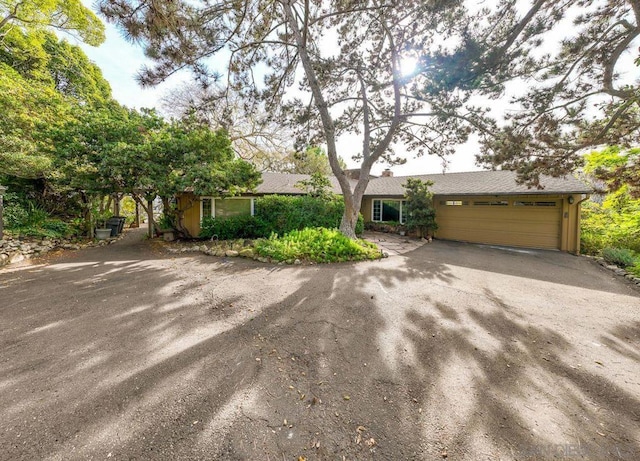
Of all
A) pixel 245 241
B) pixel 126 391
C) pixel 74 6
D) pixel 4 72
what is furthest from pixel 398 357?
pixel 74 6

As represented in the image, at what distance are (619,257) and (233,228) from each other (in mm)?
13428

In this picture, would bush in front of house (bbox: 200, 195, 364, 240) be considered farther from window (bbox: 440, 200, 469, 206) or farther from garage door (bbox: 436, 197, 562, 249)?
garage door (bbox: 436, 197, 562, 249)

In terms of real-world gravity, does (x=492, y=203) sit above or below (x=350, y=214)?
above

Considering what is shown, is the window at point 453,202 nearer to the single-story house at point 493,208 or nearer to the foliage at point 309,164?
the single-story house at point 493,208

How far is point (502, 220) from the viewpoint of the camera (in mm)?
11141

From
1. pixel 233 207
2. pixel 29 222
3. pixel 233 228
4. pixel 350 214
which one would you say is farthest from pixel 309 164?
pixel 29 222

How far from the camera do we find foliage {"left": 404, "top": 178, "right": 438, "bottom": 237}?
477 inches

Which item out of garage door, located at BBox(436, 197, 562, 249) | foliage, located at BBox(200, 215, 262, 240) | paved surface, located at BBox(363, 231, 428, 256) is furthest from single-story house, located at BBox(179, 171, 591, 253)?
paved surface, located at BBox(363, 231, 428, 256)

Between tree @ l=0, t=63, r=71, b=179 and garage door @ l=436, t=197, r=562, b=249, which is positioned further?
garage door @ l=436, t=197, r=562, b=249

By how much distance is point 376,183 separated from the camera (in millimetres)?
17703

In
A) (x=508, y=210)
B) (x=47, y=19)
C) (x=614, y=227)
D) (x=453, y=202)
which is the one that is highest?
(x=47, y=19)

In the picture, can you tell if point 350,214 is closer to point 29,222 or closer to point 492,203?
point 492,203

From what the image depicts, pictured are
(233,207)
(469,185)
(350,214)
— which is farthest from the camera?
(469,185)

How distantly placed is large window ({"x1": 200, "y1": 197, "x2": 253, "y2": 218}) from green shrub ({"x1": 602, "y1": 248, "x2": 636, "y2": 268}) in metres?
13.3
